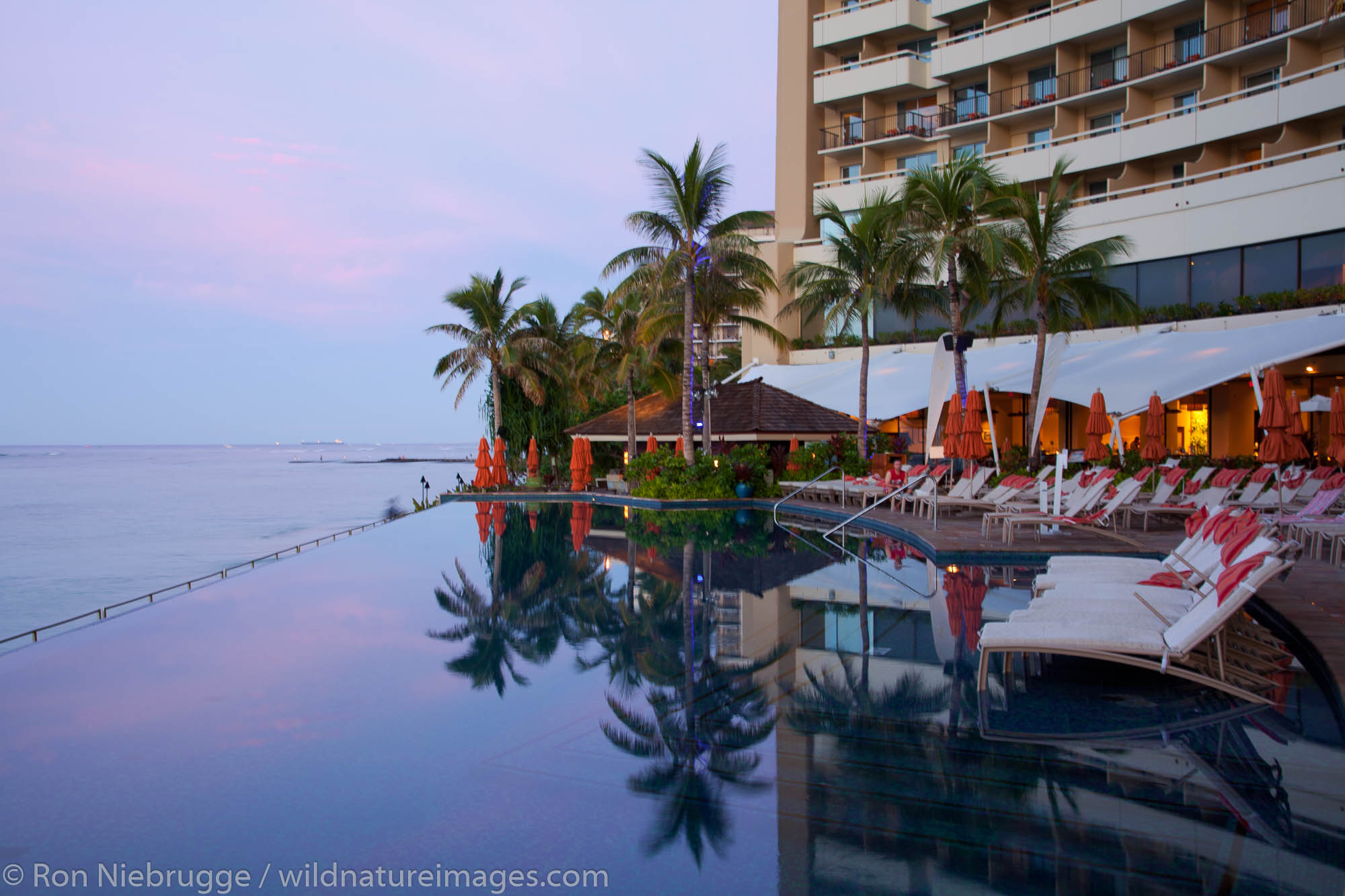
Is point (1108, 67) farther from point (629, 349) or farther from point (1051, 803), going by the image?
point (1051, 803)

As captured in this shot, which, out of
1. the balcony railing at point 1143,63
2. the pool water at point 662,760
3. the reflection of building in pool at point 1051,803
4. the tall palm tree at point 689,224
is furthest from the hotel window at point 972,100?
the reflection of building in pool at point 1051,803

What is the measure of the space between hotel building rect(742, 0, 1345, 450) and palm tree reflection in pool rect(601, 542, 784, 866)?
23.5 m

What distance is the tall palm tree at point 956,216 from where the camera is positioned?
18781 millimetres

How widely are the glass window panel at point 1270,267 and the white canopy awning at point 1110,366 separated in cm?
139

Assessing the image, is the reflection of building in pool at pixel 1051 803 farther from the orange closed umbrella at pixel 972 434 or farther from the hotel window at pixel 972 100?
the hotel window at pixel 972 100

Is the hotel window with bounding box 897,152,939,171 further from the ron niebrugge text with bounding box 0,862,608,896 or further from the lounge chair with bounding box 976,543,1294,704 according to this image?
the ron niebrugge text with bounding box 0,862,608,896

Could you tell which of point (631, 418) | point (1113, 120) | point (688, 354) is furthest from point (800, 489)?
point (1113, 120)

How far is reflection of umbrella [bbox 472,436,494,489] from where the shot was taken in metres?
27.4

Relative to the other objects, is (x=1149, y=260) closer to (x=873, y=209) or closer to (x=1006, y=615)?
(x=873, y=209)

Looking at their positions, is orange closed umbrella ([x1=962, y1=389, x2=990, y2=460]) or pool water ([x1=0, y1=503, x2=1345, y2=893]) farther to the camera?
orange closed umbrella ([x1=962, y1=389, x2=990, y2=460])

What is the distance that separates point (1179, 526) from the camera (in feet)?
45.5

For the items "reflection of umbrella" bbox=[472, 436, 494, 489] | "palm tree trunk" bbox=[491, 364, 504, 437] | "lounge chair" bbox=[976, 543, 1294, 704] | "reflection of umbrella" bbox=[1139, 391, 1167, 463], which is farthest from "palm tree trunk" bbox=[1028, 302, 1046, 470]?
"palm tree trunk" bbox=[491, 364, 504, 437]

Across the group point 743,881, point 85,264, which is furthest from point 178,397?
point 743,881

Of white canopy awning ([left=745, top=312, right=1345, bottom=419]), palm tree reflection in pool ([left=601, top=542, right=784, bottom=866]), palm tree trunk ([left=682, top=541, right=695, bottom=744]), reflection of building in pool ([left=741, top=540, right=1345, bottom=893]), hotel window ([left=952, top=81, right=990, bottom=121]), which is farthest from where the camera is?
hotel window ([left=952, top=81, right=990, bottom=121])
